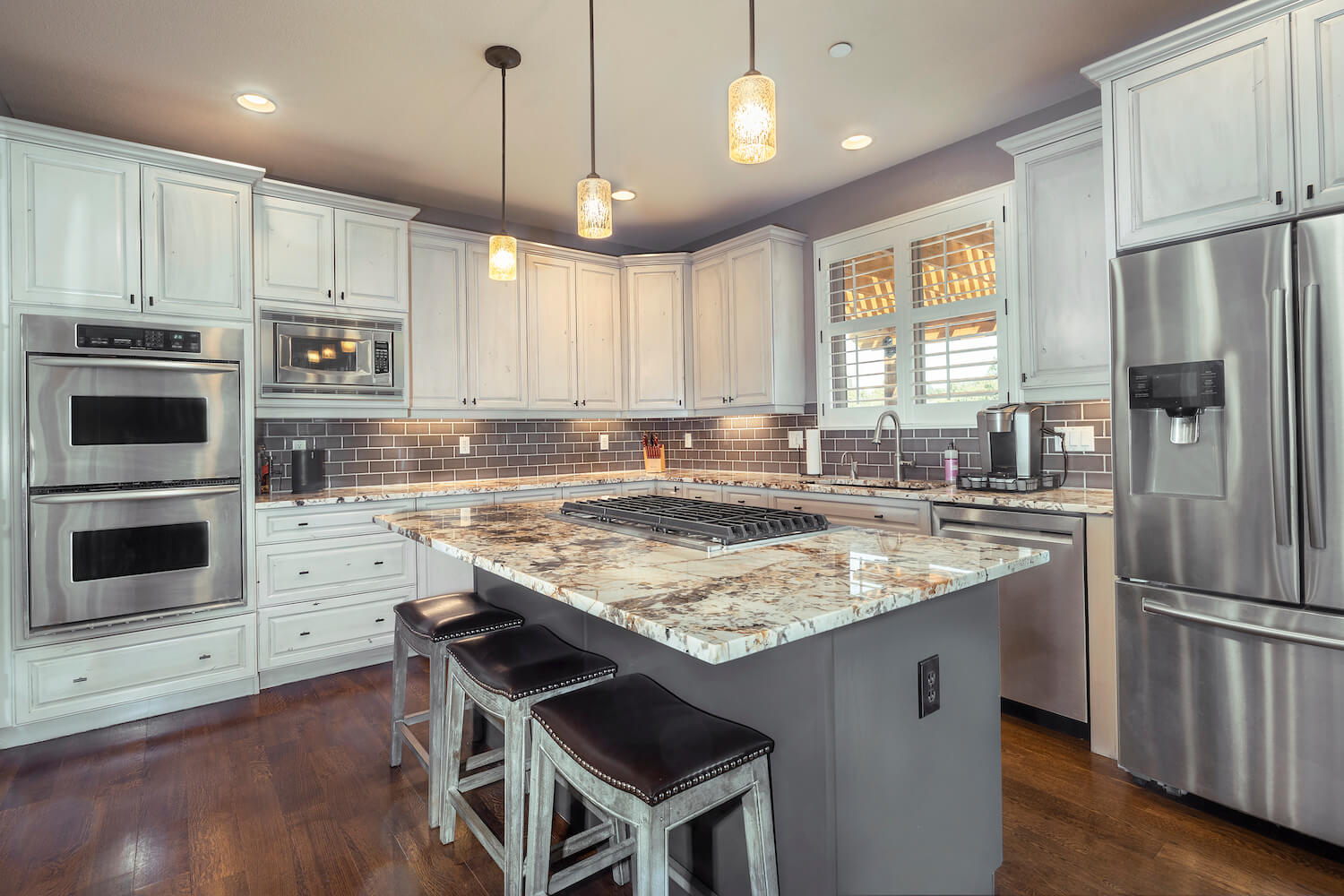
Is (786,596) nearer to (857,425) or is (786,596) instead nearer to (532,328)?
(857,425)

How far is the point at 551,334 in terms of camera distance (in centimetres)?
457

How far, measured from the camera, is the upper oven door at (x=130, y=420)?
2.70 metres

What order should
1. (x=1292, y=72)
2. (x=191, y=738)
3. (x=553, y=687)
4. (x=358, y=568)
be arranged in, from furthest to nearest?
(x=358, y=568) → (x=191, y=738) → (x=1292, y=72) → (x=553, y=687)

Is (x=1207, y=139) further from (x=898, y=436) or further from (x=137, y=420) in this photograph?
(x=137, y=420)

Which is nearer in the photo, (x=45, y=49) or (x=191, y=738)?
(x=45, y=49)

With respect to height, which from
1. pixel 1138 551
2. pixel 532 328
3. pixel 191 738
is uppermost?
pixel 532 328

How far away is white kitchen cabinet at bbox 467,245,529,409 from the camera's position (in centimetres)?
421

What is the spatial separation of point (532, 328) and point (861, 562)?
3.50m

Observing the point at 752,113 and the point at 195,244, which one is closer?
the point at 752,113

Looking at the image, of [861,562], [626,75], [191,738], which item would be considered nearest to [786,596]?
[861,562]

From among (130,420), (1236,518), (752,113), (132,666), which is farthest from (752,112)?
(132,666)

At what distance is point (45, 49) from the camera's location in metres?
2.51

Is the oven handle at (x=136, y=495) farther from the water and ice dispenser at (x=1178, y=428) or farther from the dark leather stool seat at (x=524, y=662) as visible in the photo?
the water and ice dispenser at (x=1178, y=428)

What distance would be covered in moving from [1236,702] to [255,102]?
4.37m
